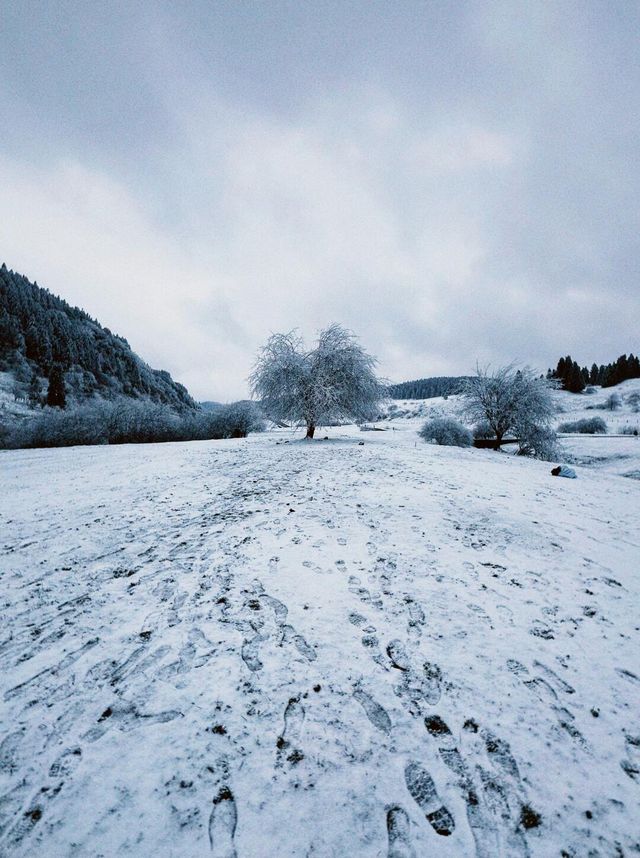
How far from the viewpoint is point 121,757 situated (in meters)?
1.78

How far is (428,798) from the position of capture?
1642mm

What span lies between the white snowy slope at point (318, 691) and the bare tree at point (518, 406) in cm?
1794

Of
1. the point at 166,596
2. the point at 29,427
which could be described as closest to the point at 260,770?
the point at 166,596

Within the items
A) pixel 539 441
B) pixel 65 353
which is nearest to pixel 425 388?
pixel 65 353

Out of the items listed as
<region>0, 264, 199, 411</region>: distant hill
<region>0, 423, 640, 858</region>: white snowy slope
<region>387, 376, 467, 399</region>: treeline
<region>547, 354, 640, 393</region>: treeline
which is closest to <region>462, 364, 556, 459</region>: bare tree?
<region>0, 423, 640, 858</region>: white snowy slope

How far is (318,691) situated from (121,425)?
20871 millimetres

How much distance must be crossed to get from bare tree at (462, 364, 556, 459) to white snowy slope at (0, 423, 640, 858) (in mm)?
17940

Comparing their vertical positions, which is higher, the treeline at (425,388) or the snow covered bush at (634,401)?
the treeline at (425,388)

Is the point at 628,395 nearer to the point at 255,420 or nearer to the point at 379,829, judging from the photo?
the point at 255,420

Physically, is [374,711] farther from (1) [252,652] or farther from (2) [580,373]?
(2) [580,373]

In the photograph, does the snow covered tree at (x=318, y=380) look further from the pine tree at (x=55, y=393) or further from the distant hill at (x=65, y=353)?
the distant hill at (x=65, y=353)

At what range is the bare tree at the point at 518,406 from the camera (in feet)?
66.9

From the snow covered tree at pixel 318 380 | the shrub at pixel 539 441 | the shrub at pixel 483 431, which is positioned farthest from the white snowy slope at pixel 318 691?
the shrub at pixel 483 431

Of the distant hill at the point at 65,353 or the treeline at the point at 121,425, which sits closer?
the treeline at the point at 121,425
